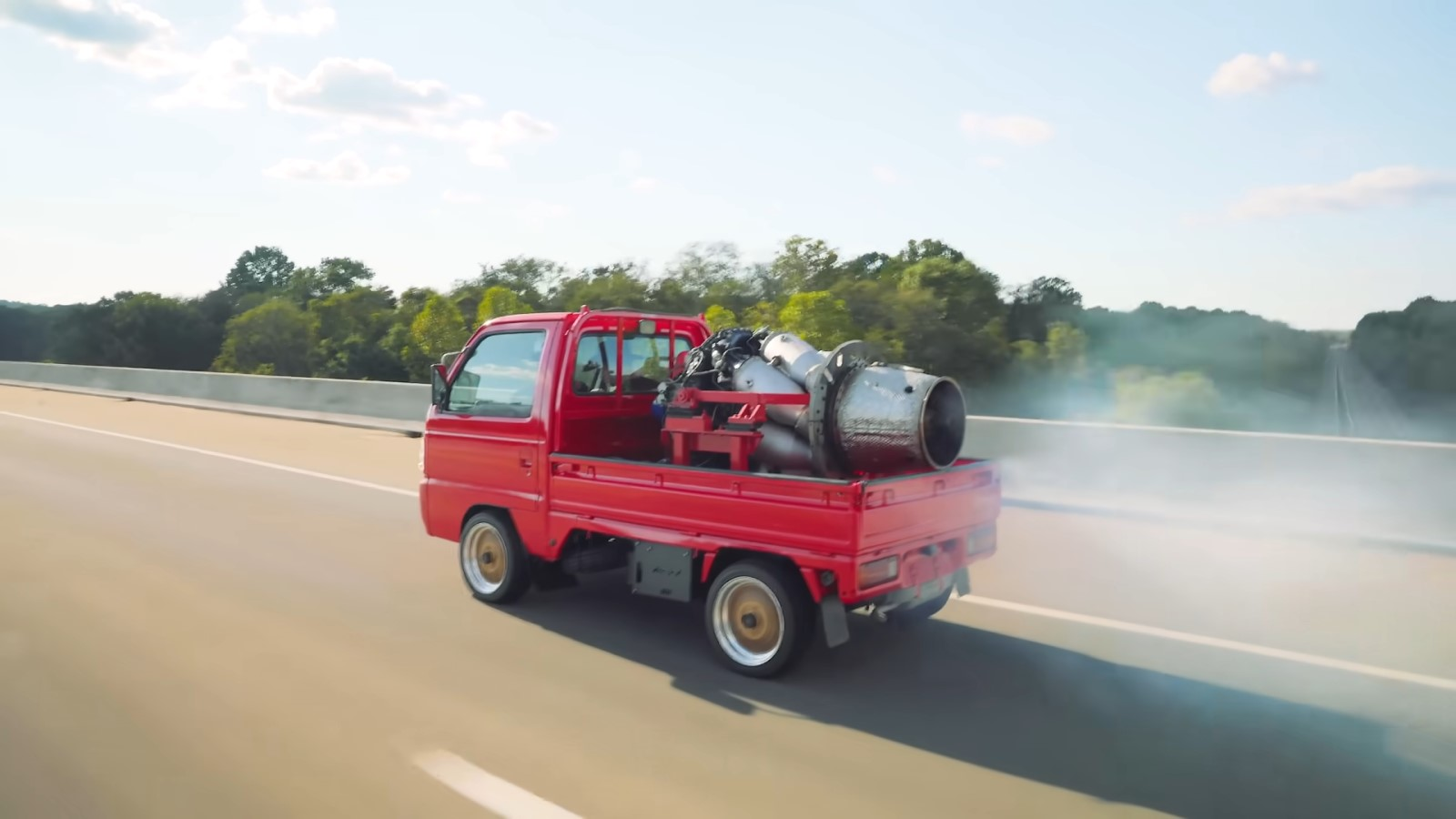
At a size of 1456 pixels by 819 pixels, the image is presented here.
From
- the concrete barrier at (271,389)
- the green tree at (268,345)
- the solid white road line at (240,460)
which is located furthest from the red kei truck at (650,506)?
the green tree at (268,345)

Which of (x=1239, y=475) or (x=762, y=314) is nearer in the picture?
(x=1239, y=475)

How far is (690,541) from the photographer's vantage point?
5.64 metres

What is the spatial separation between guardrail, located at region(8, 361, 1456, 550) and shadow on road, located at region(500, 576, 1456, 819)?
486cm

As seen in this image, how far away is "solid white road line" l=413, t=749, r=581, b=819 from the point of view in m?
3.91

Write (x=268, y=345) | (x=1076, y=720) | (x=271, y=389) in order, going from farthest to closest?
1. (x=268, y=345)
2. (x=271, y=389)
3. (x=1076, y=720)

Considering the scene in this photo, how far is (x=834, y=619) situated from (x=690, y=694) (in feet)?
2.80

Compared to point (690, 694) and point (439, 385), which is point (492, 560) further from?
point (690, 694)

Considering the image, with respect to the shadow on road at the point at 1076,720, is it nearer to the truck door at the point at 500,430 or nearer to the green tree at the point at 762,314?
the truck door at the point at 500,430

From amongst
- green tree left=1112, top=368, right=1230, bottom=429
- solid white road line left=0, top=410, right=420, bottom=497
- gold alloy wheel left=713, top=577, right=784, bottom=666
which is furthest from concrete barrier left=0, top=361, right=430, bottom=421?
green tree left=1112, top=368, right=1230, bottom=429

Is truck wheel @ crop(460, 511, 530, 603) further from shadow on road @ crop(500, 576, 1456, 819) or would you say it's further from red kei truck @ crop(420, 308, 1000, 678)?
shadow on road @ crop(500, 576, 1456, 819)

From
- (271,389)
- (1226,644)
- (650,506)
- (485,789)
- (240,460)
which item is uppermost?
(271,389)

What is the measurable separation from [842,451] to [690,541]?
997 mm

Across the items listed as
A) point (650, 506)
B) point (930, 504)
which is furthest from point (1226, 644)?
point (650, 506)

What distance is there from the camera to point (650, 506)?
19.2 ft
